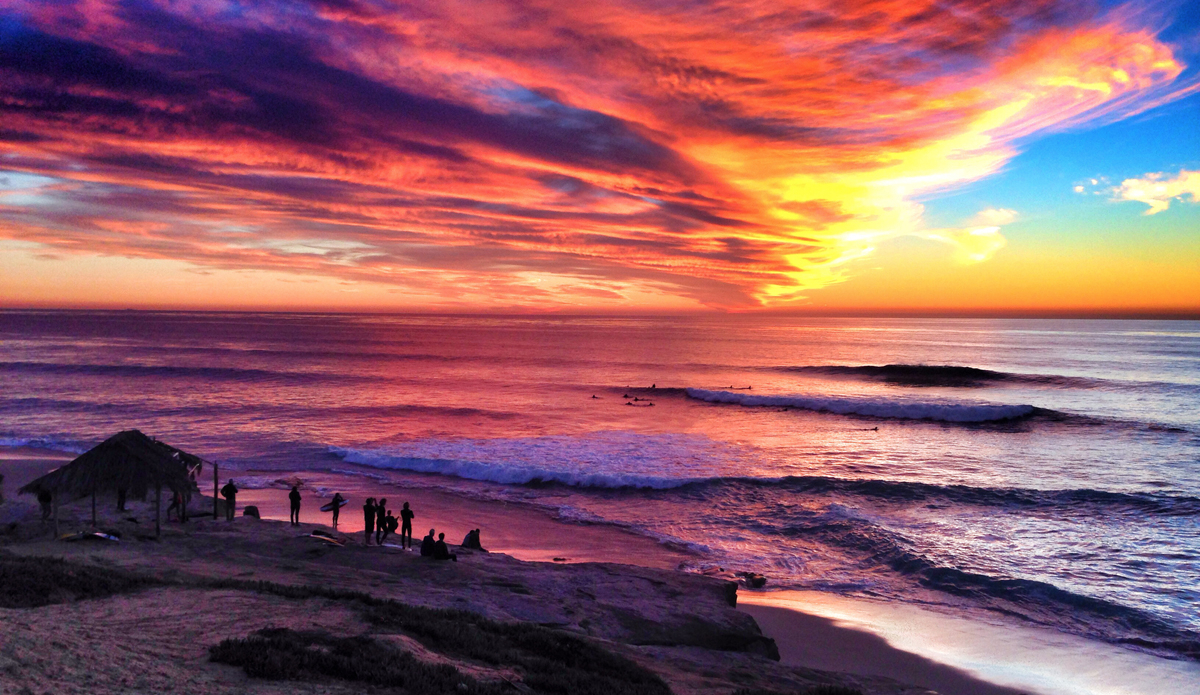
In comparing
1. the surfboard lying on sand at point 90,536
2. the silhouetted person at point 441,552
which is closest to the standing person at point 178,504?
the surfboard lying on sand at point 90,536

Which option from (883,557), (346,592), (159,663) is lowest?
(883,557)

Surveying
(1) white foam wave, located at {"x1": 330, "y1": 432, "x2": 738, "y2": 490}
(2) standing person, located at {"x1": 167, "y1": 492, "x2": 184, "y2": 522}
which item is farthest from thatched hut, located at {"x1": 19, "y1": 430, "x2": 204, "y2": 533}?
(1) white foam wave, located at {"x1": 330, "y1": 432, "x2": 738, "y2": 490}

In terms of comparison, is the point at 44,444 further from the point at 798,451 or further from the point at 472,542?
the point at 798,451

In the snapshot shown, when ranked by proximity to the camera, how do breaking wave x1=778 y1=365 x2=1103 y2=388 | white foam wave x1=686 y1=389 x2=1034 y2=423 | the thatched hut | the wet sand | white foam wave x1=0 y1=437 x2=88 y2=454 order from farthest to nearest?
breaking wave x1=778 y1=365 x2=1103 y2=388 < white foam wave x1=686 y1=389 x2=1034 y2=423 < white foam wave x1=0 y1=437 x2=88 y2=454 < the thatched hut < the wet sand

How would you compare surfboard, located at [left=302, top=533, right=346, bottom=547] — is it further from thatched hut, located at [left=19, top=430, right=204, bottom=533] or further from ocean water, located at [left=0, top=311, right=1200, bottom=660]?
ocean water, located at [left=0, top=311, right=1200, bottom=660]

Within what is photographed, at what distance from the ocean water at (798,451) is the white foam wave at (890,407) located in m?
0.23

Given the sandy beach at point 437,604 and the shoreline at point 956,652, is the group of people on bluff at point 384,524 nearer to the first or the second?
the sandy beach at point 437,604

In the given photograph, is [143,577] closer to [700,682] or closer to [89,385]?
[700,682]

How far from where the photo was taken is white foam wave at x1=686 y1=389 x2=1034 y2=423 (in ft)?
131

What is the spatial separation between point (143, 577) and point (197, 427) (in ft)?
85.0

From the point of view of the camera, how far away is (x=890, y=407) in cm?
4244

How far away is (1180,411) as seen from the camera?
38.3 meters

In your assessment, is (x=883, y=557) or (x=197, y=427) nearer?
(x=883, y=557)

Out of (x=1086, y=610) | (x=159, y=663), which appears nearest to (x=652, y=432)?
(x=1086, y=610)
